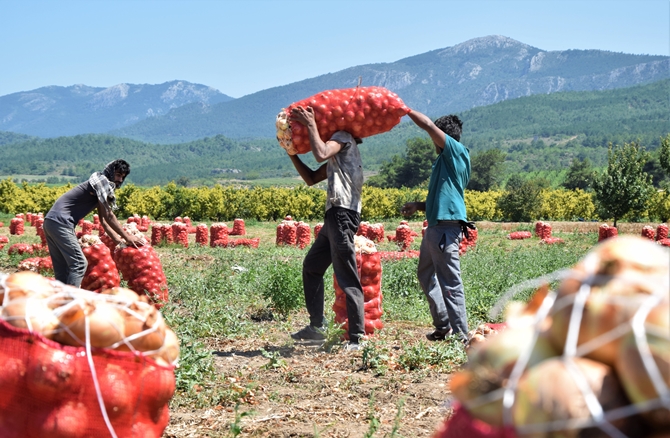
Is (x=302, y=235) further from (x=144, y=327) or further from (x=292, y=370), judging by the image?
(x=144, y=327)

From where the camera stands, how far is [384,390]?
411 cm

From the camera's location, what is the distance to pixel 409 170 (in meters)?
75.6

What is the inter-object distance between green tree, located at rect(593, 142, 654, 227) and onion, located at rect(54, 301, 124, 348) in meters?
26.4

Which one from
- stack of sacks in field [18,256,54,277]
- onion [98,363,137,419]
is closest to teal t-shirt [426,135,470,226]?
onion [98,363,137,419]

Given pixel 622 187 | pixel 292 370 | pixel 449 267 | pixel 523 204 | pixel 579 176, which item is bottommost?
pixel 579 176

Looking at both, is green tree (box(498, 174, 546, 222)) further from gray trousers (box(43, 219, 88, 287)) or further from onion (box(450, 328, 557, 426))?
onion (box(450, 328, 557, 426))

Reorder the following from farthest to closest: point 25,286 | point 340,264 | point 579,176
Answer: point 579,176 < point 340,264 < point 25,286

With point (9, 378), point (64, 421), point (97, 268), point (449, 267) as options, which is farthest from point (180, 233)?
point (64, 421)

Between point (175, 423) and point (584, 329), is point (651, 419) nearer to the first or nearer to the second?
point (584, 329)

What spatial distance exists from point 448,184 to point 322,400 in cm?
211

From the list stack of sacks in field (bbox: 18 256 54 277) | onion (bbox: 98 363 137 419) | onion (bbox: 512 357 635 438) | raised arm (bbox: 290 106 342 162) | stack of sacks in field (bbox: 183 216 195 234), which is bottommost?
stack of sacks in field (bbox: 183 216 195 234)

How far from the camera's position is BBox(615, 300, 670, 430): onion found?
1302 millimetres

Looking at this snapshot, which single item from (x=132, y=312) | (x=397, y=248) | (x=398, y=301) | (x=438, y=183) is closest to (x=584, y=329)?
(x=132, y=312)

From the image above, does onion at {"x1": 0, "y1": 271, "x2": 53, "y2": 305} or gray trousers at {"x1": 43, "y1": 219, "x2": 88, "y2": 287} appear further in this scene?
gray trousers at {"x1": 43, "y1": 219, "x2": 88, "y2": 287}
